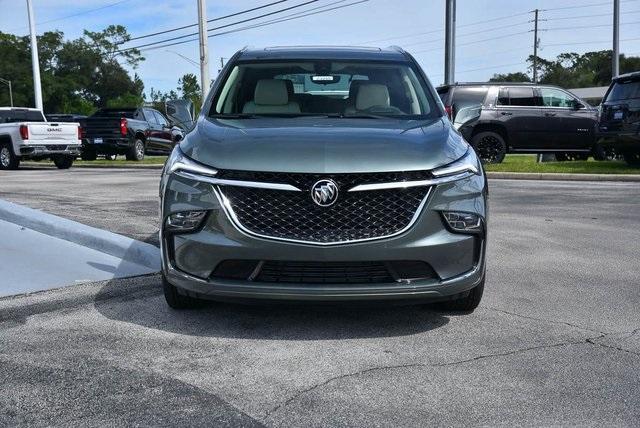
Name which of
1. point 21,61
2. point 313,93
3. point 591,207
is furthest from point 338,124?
point 21,61

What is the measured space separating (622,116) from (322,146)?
1280cm

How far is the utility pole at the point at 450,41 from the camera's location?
73.3 feet

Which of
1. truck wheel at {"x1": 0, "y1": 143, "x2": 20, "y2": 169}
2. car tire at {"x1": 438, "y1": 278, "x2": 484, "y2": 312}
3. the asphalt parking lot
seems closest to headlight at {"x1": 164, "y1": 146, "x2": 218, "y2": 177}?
the asphalt parking lot

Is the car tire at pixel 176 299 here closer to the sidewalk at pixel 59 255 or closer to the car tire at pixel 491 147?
the sidewalk at pixel 59 255

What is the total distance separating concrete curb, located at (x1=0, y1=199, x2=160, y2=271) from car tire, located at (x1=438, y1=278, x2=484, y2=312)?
7.85 ft

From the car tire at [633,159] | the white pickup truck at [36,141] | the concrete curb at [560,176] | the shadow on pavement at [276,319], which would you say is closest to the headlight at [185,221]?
the shadow on pavement at [276,319]

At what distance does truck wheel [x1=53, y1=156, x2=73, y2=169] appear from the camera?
67.4ft

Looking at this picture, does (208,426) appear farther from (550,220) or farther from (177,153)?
(550,220)

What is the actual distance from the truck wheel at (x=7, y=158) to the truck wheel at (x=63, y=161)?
114cm

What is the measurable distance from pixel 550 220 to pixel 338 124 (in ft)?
16.6

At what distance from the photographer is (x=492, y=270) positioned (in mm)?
5781

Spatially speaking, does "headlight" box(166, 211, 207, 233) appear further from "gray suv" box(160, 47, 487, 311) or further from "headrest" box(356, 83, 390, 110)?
"headrest" box(356, 83, 390, 110)

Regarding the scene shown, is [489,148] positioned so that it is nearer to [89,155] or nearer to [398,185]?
[398,185]

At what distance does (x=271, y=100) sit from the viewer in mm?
5098
